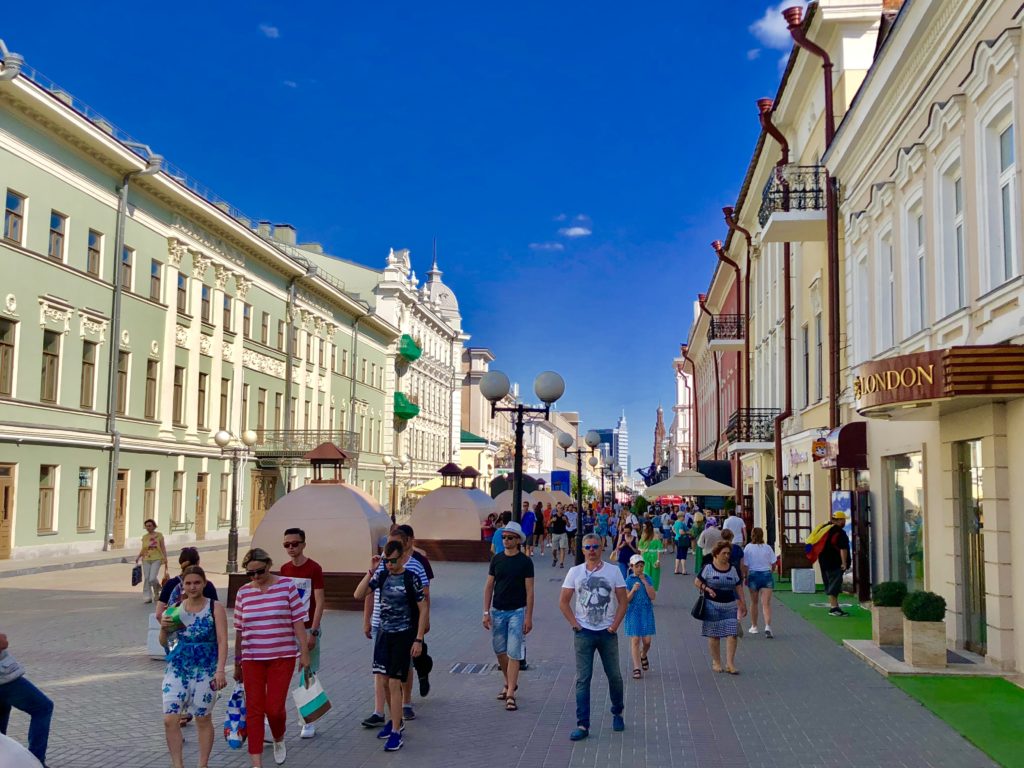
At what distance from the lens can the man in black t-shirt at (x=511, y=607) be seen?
30.2 ft

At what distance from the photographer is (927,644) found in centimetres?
A: 1078

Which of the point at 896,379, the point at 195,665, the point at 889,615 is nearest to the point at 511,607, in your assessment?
the point at 195,665

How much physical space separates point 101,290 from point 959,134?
2566 cm

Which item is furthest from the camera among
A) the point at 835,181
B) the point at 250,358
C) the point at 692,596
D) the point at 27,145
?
the point at 250,358

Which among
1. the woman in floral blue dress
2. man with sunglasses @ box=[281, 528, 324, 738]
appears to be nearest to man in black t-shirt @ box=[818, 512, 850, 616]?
man with sunglasses @ box=[281, 528, 324, 738]

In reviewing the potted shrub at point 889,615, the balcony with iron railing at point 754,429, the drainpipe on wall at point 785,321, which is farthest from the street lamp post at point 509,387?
the balcony with iron railing at point 754,429

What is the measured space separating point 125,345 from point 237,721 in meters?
27.2

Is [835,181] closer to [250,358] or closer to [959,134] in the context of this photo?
[959,134]

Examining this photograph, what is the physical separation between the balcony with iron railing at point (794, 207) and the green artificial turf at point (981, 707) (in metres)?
11.4

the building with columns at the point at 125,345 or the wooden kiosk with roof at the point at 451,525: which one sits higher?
the building with columns at the point at 125,345

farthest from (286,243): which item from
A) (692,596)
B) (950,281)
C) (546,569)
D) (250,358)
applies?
(950,281)

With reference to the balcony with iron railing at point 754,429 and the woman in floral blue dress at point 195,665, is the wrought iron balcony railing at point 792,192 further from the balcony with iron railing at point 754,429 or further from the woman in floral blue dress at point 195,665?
the woman in floral blue dress at point 195,665

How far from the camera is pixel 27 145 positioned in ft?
87.0

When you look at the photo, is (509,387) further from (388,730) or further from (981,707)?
(981,707)
